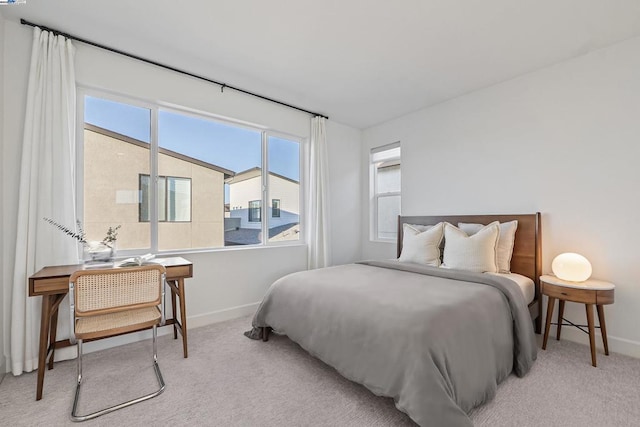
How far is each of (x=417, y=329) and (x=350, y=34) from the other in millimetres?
2217

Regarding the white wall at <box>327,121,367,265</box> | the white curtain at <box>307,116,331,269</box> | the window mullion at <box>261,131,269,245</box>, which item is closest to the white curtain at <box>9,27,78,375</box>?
the window mullion at <box>261,131,269,245</box>

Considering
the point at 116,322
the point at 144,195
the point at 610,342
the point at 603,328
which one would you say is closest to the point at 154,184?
the point at 144,195

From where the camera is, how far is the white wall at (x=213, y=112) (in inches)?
80.7

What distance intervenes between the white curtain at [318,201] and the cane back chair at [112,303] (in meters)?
2.13

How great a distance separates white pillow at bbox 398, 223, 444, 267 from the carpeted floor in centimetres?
116

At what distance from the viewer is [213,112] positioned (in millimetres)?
3021

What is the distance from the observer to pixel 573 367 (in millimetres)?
2037

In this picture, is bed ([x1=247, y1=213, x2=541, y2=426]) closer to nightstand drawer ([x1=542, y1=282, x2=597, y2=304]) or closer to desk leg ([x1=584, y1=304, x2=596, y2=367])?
nightstand drawer ([x1=542, y1=282, x2=597, y2=304])

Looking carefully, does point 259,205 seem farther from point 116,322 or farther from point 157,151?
point 116,322

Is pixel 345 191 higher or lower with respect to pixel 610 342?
higher

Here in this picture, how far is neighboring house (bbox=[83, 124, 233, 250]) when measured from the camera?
245cm

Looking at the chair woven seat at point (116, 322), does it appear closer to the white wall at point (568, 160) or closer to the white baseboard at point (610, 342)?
the white wall at point (568, 160)

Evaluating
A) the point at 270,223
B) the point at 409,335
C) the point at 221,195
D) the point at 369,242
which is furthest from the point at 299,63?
the point at 369,242

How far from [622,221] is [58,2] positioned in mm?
4647
